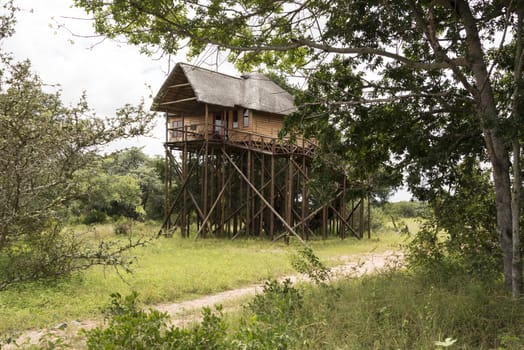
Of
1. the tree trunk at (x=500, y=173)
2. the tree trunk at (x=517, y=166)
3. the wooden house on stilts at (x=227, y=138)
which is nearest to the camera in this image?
the tree trunk at (x=517, y=166)

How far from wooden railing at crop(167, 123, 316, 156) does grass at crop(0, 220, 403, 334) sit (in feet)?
19.3

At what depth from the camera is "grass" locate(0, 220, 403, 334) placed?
813 centimetres

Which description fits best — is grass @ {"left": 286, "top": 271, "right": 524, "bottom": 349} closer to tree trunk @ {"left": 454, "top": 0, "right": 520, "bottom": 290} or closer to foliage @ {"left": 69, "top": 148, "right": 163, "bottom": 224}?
tree trunk @ {"left": 454, "top": 0, "right": 520, "bottom": 290}

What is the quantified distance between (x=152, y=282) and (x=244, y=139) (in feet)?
43.0

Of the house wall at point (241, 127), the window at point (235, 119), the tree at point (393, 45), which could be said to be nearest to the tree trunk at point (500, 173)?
the tree at point (393, 45)

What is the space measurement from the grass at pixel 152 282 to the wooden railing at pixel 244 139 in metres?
5.88

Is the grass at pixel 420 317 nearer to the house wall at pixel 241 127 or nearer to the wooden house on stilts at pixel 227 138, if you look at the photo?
the wooden house on stilts at pixel 227 138

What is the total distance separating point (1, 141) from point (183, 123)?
1947 centimetres

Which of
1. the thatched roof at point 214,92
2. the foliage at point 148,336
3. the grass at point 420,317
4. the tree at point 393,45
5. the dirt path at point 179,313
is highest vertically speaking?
the thatched roof at point 214,92

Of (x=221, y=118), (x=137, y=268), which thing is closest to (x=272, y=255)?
(x=137, y=268)

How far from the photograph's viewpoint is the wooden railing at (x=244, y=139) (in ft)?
71.7

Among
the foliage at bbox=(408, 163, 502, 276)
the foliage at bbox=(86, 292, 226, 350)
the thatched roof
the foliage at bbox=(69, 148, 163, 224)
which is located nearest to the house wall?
the thatched roof

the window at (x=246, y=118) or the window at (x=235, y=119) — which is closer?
the window at (x=246, y=118)

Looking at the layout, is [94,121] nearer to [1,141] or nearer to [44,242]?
[1,141]
